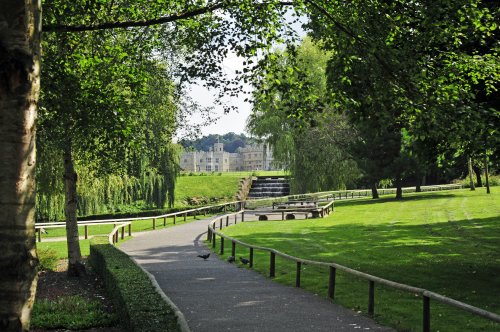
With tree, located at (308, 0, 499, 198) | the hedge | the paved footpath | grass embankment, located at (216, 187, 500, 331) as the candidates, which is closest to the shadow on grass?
grass embankment, located at (216, 187, 500, 331)

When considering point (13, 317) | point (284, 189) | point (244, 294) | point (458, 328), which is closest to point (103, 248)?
point (244, 294)

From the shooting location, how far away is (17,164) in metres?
5.21

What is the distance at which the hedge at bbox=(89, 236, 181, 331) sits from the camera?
8.58m

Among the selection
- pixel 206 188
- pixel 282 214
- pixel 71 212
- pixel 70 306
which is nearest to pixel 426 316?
pixel 70 306

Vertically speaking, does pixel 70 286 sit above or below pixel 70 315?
below

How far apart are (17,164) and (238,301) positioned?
807 cm

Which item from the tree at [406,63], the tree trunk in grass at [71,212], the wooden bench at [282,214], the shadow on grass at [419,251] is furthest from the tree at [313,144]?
the tree at [406,63]

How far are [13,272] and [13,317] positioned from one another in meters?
0.38

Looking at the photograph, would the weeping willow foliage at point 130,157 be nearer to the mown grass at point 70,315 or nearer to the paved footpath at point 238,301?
the paved footpath at point 238,301

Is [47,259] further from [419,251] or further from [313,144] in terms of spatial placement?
[313,144]

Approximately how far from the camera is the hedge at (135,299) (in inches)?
338

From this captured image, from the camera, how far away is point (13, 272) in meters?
5.17

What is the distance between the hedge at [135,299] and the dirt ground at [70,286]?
0.76 meters

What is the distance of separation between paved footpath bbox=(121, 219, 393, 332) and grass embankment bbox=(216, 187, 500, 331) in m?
0.70
